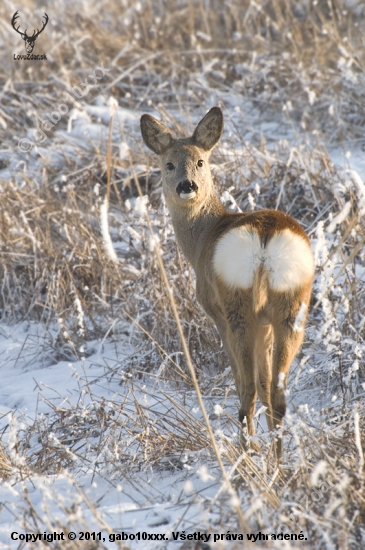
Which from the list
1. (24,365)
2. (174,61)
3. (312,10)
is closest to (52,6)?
(174,61)

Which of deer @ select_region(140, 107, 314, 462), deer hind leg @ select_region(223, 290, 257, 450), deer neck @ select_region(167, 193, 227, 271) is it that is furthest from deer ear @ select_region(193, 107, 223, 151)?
deer hind leg @ select_region(223, 290, 257, 450)

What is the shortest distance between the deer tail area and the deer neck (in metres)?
1.05

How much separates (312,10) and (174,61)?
2.11 m

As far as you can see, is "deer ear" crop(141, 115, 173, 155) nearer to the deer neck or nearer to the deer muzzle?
the deer neck

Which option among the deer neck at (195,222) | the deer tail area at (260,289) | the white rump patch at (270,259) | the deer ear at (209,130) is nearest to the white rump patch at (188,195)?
the deer neck at (195,222)

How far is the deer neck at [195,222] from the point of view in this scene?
4238mm

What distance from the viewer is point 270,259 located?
3074mm

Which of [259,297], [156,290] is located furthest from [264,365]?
[156,290]

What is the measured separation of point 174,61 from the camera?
878 centimetres

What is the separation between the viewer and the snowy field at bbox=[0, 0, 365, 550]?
9.07 feet

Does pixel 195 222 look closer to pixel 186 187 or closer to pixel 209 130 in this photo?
pixel 186 187

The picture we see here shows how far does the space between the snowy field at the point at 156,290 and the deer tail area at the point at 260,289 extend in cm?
29

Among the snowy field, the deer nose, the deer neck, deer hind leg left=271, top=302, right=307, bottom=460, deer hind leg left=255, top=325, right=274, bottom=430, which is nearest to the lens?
the snowy field

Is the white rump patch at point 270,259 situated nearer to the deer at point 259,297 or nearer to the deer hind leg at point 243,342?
the deer at point 259,297
